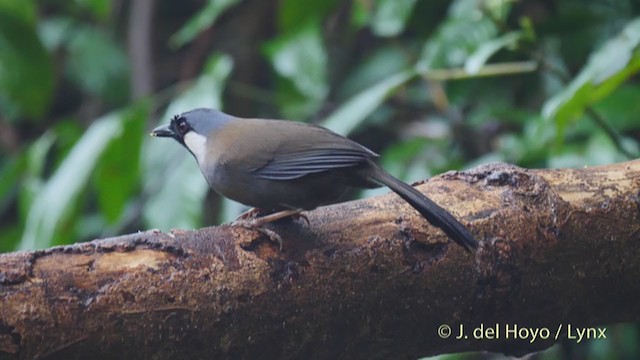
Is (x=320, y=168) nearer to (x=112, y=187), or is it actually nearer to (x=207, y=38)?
(x=112, y=187)

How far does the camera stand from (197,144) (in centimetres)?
302

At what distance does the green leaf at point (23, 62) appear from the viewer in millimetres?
5609

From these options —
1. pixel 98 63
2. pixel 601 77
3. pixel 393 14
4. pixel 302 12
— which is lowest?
pixel 601 77

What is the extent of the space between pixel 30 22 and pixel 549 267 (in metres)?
3.90

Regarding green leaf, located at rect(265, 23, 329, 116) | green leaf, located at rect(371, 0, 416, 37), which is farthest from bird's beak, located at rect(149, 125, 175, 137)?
green leaf, located at rect(265, 23, 329, 116)

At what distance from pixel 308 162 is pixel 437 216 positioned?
405mm

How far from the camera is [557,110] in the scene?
3.41 m

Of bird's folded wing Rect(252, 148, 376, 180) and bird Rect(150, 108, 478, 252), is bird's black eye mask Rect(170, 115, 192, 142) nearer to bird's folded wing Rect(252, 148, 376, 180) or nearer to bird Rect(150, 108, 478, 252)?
bird Rect(150, 108, 478, 252)

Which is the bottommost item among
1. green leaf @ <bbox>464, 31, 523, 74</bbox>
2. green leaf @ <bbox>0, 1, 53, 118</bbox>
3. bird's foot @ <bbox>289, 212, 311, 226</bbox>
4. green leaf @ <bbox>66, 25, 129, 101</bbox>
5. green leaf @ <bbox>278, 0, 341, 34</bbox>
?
bird's foot @ <bbox>289, 212, 311, 226</bbox>

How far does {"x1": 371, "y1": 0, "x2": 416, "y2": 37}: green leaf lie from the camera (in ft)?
14.7

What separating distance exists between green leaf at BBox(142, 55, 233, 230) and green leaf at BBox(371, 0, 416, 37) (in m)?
0.81

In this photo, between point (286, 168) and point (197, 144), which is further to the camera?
point (197, 144)

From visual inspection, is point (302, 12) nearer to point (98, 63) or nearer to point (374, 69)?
point (374, 69)

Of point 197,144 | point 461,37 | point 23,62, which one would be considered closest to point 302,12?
point 461,37
